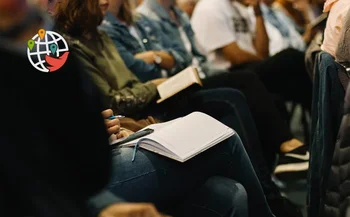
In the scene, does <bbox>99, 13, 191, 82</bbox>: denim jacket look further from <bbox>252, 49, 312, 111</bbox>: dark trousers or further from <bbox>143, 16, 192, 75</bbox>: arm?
<bbox>252, 49, 312, 111</bbox>: dark trousers

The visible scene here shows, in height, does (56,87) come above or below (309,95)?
above

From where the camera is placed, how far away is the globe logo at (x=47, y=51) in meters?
1.15

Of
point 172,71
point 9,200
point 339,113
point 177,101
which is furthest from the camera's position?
point 172,71

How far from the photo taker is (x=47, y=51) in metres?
1.33

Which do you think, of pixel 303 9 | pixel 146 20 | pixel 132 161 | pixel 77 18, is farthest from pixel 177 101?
pixel 303 9

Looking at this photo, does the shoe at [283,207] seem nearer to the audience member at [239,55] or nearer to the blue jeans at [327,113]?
the blue jeans at [327,113]

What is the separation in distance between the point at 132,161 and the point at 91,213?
30cm

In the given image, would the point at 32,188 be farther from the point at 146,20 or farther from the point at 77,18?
the point at 146,20

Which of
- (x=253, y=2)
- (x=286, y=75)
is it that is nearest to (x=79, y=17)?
(x=286, y=75)

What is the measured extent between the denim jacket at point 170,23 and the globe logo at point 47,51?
168cm

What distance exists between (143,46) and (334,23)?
1032 mm

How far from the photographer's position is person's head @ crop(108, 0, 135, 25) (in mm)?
2645

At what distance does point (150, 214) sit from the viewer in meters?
1.25

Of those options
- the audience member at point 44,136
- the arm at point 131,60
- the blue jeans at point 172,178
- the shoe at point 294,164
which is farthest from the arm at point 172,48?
the audience member at point 44,136
